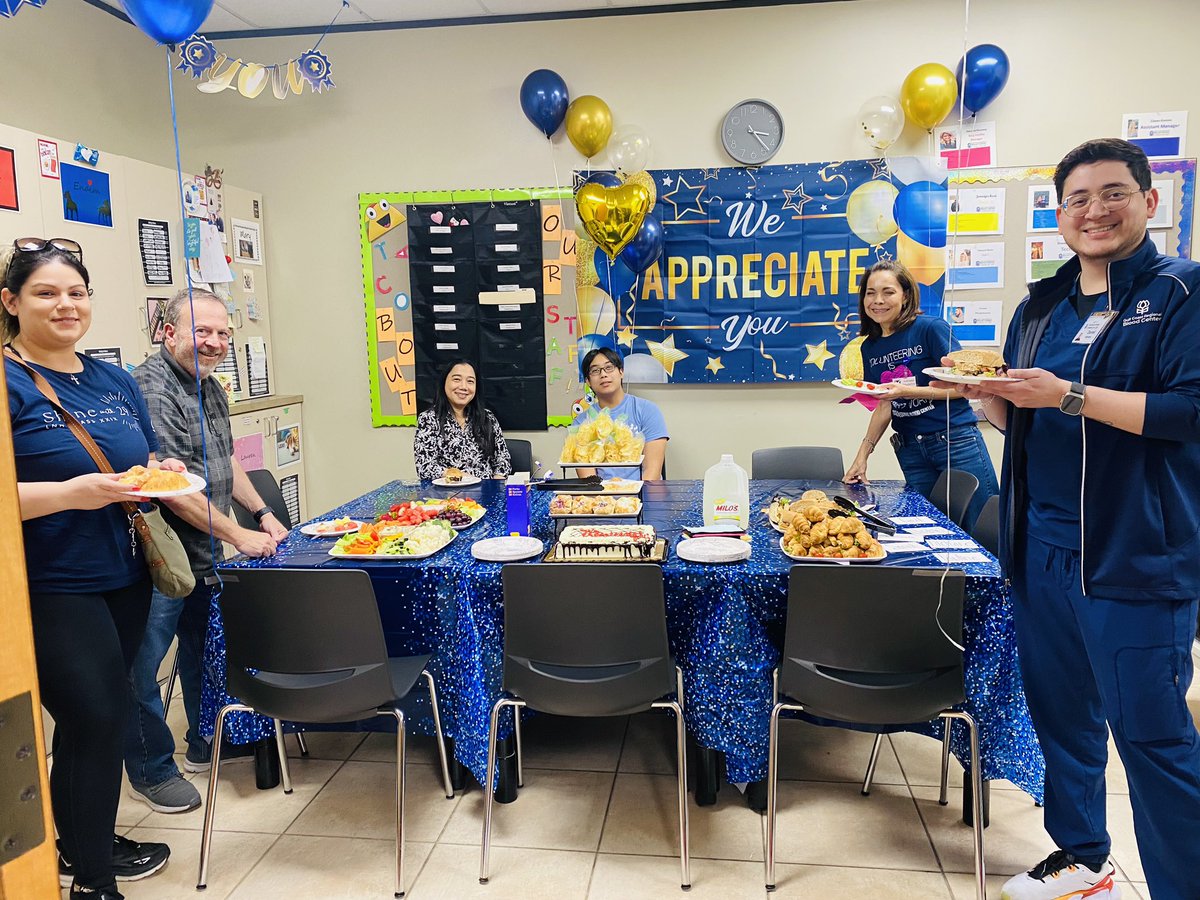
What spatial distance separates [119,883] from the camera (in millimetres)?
2029

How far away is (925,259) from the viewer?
3998 millimetres

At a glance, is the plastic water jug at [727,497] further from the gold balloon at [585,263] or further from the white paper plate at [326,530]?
the gold balloon at [585,263]

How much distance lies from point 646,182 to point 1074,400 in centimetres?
269

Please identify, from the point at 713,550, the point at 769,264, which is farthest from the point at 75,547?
the point at 769,264

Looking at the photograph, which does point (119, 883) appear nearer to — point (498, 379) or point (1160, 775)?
point (1160, 775)

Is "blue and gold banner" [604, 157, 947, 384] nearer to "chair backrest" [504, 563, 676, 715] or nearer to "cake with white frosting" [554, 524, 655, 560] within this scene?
"cake with white frosting" [554, 524, 655, 560]

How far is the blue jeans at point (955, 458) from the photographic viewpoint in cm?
290

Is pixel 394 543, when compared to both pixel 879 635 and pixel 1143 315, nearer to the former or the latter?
pixel 879 635

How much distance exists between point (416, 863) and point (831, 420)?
9.93ft

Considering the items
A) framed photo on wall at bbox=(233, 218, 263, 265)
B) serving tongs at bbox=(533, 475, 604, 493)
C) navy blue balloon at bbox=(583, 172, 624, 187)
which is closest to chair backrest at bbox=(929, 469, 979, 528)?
serving tongs at bbox=(533, 475, 604, 493)

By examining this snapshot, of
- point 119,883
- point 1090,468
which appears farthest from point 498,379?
point 1090,468

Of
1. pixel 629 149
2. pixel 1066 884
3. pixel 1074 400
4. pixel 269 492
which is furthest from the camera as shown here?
pixel 629 149

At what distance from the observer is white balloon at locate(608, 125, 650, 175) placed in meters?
3.95

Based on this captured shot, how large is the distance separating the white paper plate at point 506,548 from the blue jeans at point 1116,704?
1.23 m
